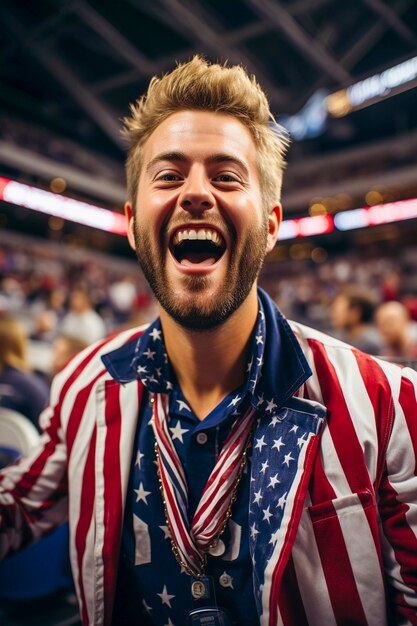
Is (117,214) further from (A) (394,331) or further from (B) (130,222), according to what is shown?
(B) (130,222)

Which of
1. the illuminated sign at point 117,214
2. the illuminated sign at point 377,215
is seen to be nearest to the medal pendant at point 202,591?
the illuminated sign at point 117,214

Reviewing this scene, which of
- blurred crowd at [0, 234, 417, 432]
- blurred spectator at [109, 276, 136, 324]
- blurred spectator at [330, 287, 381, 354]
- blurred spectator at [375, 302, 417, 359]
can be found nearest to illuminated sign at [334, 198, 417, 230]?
blurred crowd at [0, 234, 417, 432]

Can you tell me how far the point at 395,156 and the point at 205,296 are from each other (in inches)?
450

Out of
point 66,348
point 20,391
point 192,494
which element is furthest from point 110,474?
point 66,348

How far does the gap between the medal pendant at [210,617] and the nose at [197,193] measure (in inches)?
41.9

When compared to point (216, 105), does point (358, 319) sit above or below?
below

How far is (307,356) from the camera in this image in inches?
49.3

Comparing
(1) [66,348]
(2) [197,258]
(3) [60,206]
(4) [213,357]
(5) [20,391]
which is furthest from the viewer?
(3) [60,206]

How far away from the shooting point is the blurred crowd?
10.5 feet

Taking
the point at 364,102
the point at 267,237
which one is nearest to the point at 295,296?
the point at 364,102

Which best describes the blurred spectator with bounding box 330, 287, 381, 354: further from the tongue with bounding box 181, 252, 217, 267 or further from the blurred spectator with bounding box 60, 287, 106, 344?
the blurred spectator with bounding box 60, 287, 106, 344

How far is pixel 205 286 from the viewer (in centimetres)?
119

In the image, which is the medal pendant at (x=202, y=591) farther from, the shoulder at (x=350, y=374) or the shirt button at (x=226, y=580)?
the shoulder at (x=350, y=374)

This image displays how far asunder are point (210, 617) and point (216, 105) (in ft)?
4.74
